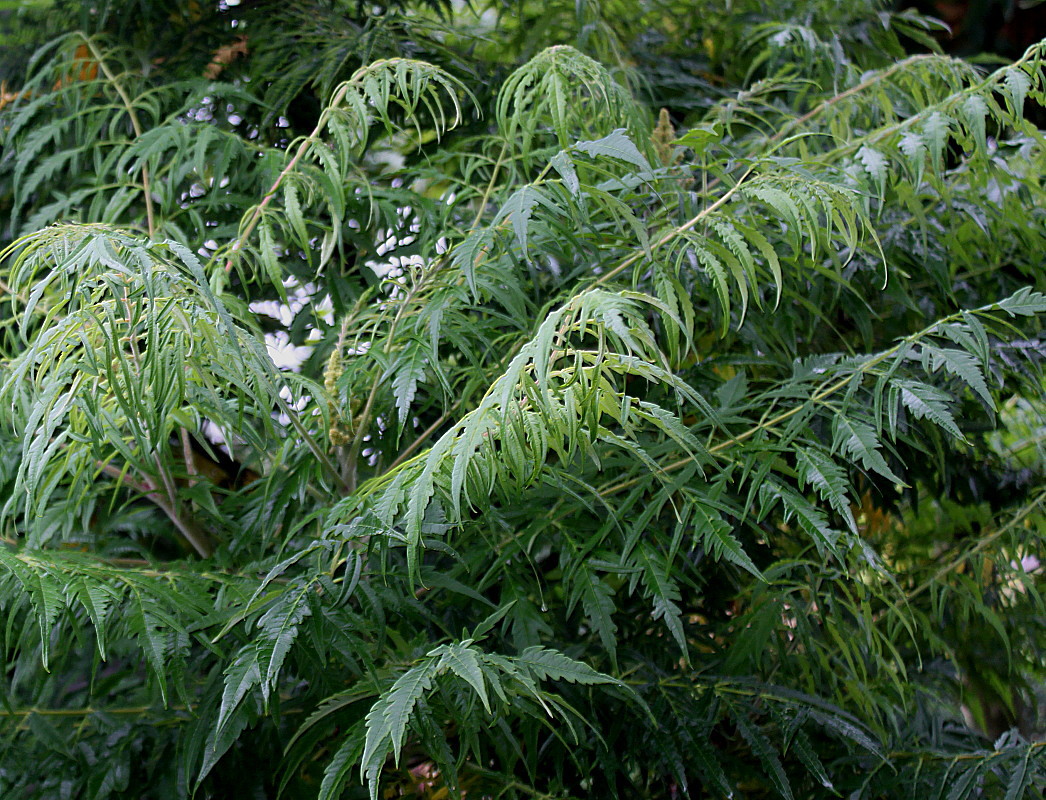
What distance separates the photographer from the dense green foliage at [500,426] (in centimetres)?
73

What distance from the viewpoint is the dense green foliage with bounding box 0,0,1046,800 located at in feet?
2.39

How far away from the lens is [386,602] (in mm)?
827

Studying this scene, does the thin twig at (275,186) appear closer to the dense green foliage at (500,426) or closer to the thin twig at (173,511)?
the dense green foliage at (500,426)

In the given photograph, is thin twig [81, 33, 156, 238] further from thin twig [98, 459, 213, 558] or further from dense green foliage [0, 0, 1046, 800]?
thin twig [98, 459, 213, 558]

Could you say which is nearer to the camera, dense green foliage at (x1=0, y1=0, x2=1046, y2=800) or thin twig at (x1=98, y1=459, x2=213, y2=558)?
dense green foliage at (x1=0, y1=0, x2=1046, y2=800)

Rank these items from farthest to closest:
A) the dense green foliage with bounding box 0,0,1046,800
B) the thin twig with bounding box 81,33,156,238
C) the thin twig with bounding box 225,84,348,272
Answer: the thin twig with bounding box 81,33,156,238 < the thin twig with bounding box 225,84,348,272 < the dense green foliage with bounding box 0,0,1046,800

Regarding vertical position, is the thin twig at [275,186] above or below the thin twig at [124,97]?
below

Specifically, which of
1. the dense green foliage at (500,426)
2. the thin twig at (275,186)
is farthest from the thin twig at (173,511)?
the thin twig at (275,186)

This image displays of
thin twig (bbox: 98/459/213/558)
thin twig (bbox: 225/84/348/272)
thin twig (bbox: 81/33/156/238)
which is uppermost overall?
thin twig (bbox: 81/33/156/238)

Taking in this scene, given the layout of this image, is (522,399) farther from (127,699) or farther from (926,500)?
(926,500)

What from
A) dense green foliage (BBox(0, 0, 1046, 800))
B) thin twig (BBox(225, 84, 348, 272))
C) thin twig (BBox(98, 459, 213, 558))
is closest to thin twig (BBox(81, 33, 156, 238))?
dense green foliage (BBox(0, 0, 1046, 800))

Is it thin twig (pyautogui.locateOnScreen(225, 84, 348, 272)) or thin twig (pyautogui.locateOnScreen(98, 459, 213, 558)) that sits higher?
thin twig (pyautogui.locateOnScreen(225, 84, 348, 272))

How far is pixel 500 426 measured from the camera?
0.66 m

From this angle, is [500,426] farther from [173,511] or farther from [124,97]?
[124,97]
